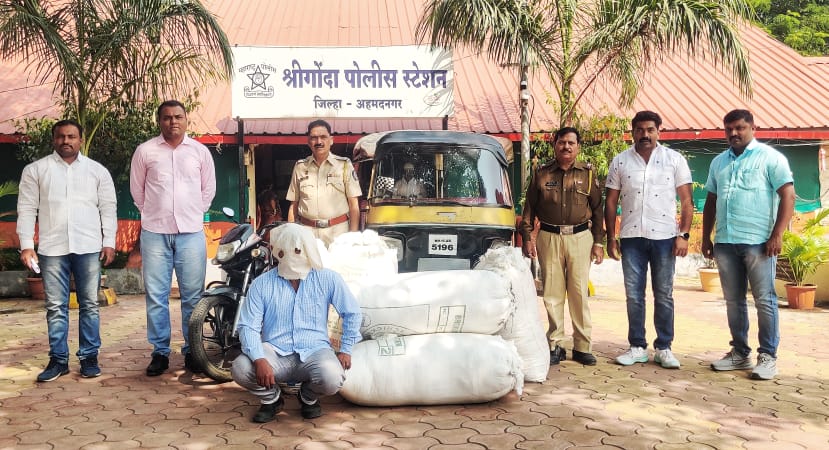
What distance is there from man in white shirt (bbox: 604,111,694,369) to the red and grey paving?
348mm

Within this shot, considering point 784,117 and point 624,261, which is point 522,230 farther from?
point 784,117

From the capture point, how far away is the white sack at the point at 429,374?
13.8 feet

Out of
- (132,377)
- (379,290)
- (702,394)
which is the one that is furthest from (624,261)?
(132,377)

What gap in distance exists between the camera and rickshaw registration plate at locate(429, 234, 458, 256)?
6488mm

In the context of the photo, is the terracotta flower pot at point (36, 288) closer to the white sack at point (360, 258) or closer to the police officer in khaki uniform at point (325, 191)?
the police officer in khaki uniform at point (325, 191)

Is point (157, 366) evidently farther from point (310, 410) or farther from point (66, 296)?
point (310, 410)

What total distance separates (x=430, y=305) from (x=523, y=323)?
816 millimetres

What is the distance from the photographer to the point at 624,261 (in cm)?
551

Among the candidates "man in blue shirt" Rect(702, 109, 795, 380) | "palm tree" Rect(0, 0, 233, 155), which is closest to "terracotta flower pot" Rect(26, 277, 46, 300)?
"palm tree" Rect(0, 0, 233, 155)

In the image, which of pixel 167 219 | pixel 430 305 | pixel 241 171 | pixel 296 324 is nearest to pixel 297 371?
pixel 296 324

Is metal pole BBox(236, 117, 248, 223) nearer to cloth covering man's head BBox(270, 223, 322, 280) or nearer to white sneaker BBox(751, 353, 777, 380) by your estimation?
cloth covering man's head BBox(270, 223, 322, 280)

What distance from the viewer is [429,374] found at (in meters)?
4.22

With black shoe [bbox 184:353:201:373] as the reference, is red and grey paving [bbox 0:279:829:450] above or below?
below

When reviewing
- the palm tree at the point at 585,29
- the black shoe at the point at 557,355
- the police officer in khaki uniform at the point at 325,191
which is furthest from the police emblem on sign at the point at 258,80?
the black shoe at the point at 557,355
